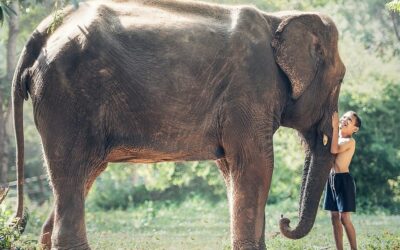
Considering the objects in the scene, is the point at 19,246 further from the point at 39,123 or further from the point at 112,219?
the point at 112,219

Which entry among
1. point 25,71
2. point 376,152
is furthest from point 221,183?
point 25,71

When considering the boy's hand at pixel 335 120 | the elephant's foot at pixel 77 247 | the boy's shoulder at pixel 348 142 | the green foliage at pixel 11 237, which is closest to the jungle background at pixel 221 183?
the green foliage at pixel 11 237

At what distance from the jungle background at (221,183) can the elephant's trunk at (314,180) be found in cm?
143

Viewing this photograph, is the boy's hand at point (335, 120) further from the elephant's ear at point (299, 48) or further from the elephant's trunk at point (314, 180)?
the elephant's ear at point (299, 48)

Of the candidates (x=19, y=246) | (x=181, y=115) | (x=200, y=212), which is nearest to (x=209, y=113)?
(x=181, y=115)

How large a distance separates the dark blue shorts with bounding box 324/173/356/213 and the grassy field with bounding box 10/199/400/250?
732 millimetres

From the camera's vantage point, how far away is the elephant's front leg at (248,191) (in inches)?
334

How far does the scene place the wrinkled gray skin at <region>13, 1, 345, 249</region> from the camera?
7918 mm

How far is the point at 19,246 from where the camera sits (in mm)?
8500

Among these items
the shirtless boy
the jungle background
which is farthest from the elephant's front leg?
the jungle background

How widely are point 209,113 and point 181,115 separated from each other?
27cm

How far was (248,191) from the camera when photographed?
849 centimetres

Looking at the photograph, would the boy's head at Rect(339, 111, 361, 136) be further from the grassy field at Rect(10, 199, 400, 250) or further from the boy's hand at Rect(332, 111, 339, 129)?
the grassy field at Rect(10, 199, 400, 250)

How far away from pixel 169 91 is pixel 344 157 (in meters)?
2.56
